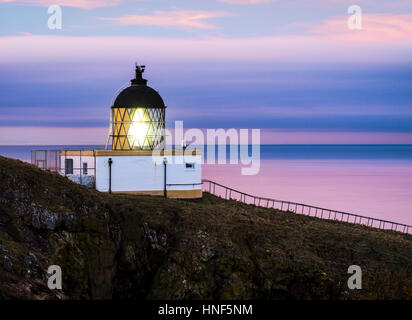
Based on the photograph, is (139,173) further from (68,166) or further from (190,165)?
(68,166)

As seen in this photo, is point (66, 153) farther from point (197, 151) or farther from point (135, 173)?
point (197, 151)

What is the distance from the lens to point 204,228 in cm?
3134

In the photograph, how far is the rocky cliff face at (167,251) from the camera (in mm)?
26922

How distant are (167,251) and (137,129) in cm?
1204

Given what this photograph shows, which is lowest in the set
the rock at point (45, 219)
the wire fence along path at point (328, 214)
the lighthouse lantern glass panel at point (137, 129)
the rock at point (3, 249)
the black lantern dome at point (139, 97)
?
the wire fence along path at point (328, 214)

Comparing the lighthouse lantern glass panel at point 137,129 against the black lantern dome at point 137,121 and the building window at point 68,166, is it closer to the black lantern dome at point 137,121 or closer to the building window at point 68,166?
the black lantern dome at point 137,121

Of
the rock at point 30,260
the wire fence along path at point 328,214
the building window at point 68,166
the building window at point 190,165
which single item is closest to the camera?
the rock at point 30,260

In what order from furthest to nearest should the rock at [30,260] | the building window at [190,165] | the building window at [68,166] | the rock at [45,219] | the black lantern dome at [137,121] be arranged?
the building window at [68,166] < the black lantern dome at [137,121] < the building window at [190,165] < the rock at [45,219] < the rock at [30,260]

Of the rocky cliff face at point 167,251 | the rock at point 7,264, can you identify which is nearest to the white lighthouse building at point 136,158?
the rocky cliff face at point 167,251

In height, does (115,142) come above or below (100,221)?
above

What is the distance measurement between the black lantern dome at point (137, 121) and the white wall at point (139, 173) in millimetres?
1894

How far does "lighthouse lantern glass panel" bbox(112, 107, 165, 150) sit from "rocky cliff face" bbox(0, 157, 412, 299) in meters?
7.58
